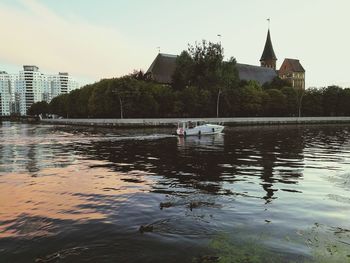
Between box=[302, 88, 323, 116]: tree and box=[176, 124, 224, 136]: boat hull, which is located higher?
box=[302, 88, 323, 116]: tree

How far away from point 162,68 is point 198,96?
44406 millimetres

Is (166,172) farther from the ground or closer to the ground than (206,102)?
closer to the ground

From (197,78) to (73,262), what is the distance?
327ft

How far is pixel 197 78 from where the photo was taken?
10538cm

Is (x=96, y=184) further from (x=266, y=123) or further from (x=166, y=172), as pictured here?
(x=266, y=123)

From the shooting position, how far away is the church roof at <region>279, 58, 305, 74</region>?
7623 inches

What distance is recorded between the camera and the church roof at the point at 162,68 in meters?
136

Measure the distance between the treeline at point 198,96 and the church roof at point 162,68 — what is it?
2556 centimetres

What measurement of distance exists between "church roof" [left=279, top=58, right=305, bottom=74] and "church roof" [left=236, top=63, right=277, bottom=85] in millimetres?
31030

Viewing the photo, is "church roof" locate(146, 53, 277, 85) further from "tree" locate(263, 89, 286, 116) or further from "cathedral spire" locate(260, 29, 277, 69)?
"tree" locate(263, 89, 286, 116)

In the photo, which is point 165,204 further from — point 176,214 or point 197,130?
point 197,130

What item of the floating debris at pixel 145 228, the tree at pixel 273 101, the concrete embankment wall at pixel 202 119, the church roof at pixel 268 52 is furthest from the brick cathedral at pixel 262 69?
the floating debris at pixel 145 228

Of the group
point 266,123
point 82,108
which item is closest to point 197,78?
point 266,123

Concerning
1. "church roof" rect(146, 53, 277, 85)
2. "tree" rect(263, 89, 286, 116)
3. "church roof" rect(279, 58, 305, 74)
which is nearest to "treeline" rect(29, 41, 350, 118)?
"tree" rect(263, 89, 286, 116)
